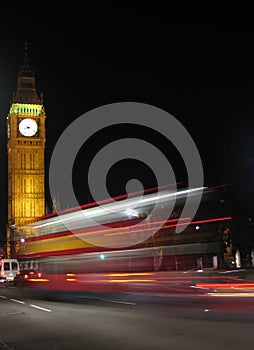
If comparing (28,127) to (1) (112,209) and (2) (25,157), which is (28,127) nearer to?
(2) (25,157)

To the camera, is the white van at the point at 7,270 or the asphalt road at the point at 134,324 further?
the white van at the point at 7,270

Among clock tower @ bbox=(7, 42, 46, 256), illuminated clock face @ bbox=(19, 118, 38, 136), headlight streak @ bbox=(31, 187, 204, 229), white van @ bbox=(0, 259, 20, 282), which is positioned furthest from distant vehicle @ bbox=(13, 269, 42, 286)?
illuminated clock face @ bbox=(19, 118, 38, 136)

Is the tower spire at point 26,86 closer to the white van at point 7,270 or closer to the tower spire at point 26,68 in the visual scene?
the tower spire at point 26,68

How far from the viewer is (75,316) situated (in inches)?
488

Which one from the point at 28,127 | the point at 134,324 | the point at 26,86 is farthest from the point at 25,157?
the point at 134,324

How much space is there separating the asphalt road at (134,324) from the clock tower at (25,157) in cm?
7455

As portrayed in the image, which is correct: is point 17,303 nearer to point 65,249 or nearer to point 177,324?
point 65,249

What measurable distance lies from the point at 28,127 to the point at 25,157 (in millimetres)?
5184

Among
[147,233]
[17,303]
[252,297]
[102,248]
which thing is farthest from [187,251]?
[17,303]

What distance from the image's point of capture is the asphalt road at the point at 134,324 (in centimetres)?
837

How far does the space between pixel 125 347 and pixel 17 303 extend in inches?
373

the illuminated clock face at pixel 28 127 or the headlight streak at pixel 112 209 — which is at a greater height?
the illuminated clock face at pixel 28 127

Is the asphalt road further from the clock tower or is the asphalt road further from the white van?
the clock tower

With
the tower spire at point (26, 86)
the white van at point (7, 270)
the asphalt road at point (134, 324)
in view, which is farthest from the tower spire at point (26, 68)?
the asphalt road at point (134, 324)
